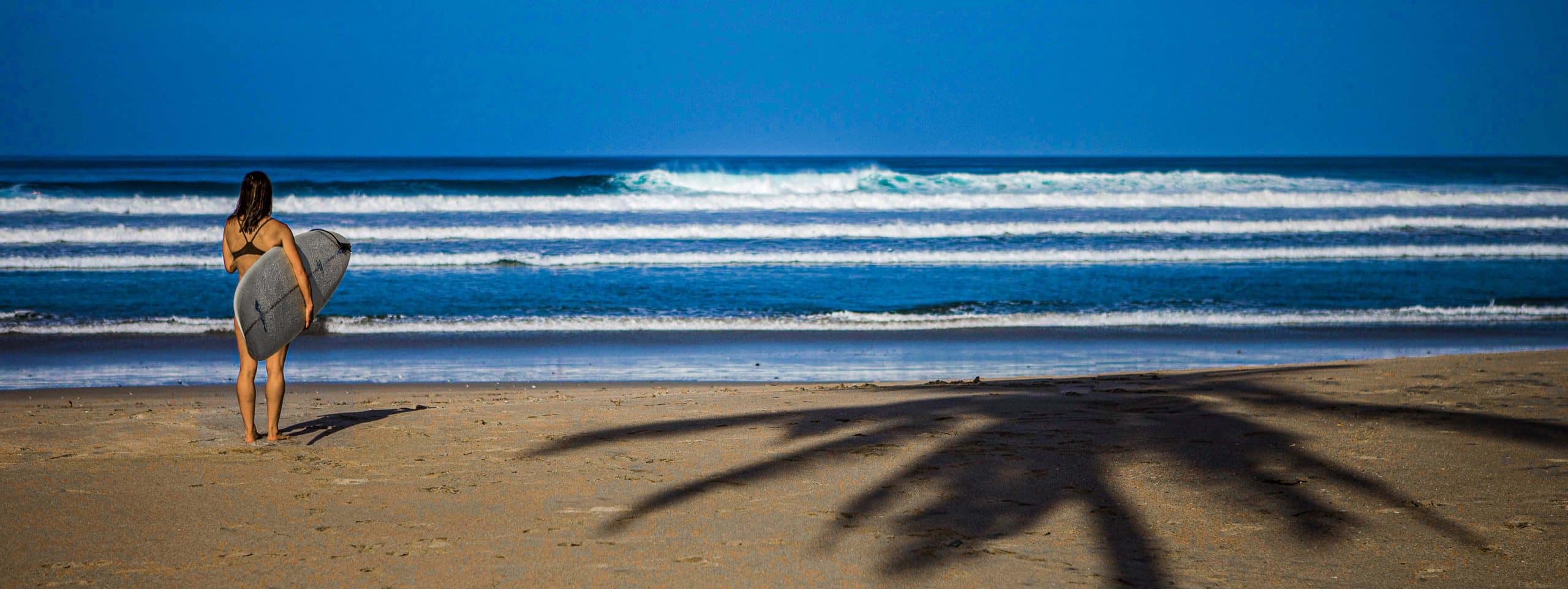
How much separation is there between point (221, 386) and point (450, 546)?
5416mm

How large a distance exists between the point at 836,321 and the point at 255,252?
7636 mm

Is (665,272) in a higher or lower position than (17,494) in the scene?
higher

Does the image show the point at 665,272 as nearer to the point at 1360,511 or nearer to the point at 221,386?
the point at 221,386

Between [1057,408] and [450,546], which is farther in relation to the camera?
[1057,408]

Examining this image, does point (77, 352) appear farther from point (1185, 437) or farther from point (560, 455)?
point (1185, 437)

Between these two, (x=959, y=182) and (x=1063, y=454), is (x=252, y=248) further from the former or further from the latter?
(x=959, y=182)

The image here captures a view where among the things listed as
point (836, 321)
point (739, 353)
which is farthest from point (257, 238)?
point (836, 321)

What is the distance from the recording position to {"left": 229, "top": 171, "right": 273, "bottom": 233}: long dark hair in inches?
194

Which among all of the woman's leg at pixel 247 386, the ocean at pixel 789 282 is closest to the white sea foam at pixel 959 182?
the ocean at pixel 789 282

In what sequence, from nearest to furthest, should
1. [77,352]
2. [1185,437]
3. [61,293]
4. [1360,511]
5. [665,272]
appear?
[1360,511] → [1185,437] → [77,352] → [61,293] → [665,272]

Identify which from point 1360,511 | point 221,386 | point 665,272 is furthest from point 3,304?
point 1360,511

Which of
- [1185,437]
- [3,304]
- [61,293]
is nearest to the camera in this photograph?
[1185,437]

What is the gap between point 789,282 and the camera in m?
15.1

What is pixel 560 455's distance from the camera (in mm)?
4992
